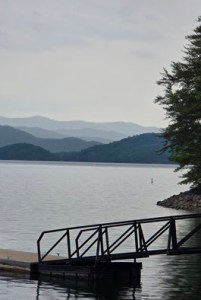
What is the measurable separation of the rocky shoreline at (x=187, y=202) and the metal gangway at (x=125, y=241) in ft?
61.3

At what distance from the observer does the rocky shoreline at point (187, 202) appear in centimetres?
9424

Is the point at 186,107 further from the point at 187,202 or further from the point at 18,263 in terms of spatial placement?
the point at 18,263

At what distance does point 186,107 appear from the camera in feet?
294

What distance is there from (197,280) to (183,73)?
6139 centimetres

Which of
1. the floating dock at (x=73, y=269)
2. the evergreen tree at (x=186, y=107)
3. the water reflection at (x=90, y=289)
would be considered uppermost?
the evergreen tree at (x=186, y=107)

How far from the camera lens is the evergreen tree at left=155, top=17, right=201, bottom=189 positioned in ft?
289

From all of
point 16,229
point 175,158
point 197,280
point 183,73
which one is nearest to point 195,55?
point 183,73

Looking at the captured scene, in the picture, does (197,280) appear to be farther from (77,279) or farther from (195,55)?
(195,55)

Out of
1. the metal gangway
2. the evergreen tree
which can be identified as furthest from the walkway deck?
the evergreen tree

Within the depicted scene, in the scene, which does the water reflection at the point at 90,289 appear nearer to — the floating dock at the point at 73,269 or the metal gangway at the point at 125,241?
the floating dock at the point at 73,269

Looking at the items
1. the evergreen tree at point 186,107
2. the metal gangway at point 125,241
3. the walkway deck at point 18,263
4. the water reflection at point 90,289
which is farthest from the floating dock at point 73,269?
the evergreen tree at point 186,107

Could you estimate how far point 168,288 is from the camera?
32.8 metres

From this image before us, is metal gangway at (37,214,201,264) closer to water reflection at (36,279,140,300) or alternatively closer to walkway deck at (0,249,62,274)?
walkway deck at (0,249,62,274)

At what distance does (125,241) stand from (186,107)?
39.9 meters
